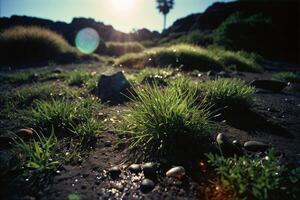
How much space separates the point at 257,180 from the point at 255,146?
107 cm

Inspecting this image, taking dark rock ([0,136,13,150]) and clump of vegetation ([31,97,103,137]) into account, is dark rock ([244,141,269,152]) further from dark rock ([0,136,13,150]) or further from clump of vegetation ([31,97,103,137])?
dark rock ([0,136,13,150])

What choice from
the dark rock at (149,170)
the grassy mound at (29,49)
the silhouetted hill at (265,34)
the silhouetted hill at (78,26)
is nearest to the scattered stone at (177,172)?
the dark rock at (149,170)

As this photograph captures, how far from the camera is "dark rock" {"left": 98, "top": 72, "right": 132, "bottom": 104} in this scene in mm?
5477

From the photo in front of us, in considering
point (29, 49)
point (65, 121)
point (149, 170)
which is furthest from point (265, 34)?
point (149, 170)

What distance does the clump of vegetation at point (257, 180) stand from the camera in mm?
2109

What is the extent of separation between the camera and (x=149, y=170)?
9.14ft

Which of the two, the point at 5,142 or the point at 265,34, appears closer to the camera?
the point at 5,142

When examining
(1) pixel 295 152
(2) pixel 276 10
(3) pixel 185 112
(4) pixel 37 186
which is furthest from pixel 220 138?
(2) pixel 276 10

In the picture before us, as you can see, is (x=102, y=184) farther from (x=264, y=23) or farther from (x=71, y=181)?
(x=264, y=23)

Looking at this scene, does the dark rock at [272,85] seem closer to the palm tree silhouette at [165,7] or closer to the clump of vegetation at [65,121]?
the clump of vegetation at [65,121]

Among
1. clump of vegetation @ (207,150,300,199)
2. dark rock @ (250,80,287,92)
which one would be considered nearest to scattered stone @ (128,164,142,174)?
clump of vegetation @ (207,150,300,199)

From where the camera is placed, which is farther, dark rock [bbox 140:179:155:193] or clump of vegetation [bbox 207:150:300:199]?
dark rock [bbox 140:179:155:193]

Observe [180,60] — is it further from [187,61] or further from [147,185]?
[147,185]

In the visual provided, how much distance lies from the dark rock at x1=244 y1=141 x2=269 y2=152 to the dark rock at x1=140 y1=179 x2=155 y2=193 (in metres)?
1.19
